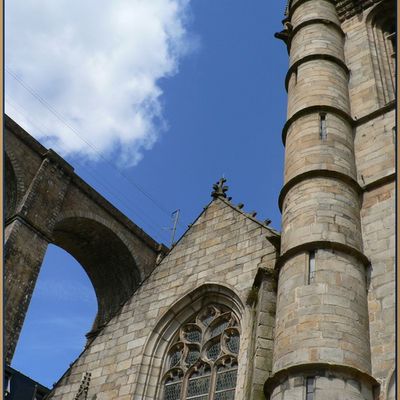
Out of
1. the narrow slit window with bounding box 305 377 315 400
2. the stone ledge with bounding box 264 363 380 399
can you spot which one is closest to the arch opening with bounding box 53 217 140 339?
the stone ledge with bounding box 264 363 380 399

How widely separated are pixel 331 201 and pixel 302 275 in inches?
50.0

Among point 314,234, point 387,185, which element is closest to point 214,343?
point 314,234

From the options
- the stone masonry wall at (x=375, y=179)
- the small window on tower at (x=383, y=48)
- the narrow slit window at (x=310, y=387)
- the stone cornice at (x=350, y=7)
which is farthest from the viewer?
the stone cornice at (x=350, y=7)

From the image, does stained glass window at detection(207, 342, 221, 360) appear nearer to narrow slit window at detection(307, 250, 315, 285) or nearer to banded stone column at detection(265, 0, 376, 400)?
banded stone column at detection(265, 0, 376, 400)

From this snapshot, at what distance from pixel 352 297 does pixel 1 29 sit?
460cm

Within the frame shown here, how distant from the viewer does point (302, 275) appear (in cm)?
768

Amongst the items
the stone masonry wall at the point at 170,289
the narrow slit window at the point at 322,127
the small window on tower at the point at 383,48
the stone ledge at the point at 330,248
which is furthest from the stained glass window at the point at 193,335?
the small window on tower at the point at 383,48

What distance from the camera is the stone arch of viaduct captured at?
1497cm

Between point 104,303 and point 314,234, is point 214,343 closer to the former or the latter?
point 314,234

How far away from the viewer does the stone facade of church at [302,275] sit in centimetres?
696

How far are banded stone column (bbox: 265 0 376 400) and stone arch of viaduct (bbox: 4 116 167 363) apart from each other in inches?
299

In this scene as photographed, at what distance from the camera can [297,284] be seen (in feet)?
24.9

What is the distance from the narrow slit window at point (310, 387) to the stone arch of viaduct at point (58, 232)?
28.2 feet

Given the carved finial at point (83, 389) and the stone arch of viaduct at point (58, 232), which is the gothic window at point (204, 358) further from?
the stone arch of viaduct at point (58, 232)
